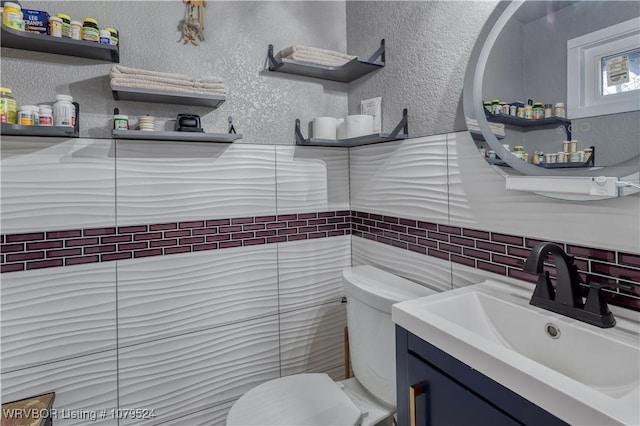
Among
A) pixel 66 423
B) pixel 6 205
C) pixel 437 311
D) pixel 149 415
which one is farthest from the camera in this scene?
pixel 149 415

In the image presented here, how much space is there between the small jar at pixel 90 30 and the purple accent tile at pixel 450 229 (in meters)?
1.46

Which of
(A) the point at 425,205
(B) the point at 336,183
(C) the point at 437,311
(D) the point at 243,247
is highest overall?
(B) the point at 336,183

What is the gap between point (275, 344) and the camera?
180 cm

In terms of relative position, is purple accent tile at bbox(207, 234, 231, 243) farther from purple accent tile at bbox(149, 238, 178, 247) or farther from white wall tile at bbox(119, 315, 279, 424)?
white wall tile at bbox(119, 315, 279, 424)

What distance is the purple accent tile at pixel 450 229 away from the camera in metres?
1.35

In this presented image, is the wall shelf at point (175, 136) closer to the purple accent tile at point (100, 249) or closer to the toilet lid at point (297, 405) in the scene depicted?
the purple accent tile at point (100, 249)

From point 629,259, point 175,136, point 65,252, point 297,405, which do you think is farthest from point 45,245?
point 629,259

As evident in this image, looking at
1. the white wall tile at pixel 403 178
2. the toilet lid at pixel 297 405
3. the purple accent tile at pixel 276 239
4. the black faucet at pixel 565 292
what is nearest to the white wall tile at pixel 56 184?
the purple accent tile at pixel 276 239

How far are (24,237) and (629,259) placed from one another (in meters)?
1.89

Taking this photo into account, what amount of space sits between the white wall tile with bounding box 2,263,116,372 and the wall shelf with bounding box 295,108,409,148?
994mm

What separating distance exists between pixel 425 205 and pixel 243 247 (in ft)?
2.78

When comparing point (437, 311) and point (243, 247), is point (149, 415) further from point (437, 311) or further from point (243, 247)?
point (437, 311)

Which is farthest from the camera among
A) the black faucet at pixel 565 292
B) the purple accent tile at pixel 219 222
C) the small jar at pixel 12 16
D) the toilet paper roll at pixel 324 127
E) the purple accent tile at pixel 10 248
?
the toilet paper roll at pixel 324 127

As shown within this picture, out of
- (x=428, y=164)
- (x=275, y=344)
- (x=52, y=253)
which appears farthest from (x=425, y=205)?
(x=52, y=253)
